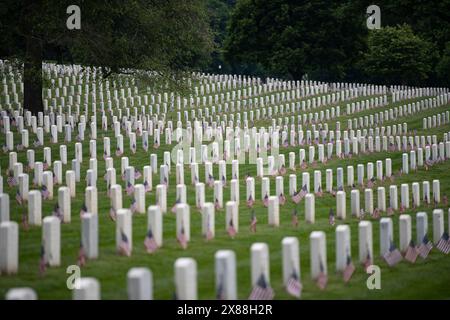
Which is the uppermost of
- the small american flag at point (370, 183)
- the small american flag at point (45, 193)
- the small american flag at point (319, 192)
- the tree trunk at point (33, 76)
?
the tree trunk at point (33, 76)

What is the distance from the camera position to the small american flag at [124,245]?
1064cm

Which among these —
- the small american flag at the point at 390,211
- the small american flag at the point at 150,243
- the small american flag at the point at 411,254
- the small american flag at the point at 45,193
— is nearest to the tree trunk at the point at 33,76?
the small american flag at the point at 45,193

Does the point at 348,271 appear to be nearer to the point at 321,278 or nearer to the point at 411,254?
the point at 321,278

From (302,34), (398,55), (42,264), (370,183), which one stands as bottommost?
(42,264)

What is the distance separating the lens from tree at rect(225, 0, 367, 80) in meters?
49.8

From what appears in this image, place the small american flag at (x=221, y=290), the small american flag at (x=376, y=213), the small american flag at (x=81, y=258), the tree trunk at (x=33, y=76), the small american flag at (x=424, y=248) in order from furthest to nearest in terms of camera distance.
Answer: the tree trunk at (x=33, y=76) < the small american flag at (x=376, y=213) < the small american flag at (x=424, y=248) < the small american flag at (x=81, y=258) < the small american flag at (x=221, y=290)

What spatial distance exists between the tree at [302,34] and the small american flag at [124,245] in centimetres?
3967

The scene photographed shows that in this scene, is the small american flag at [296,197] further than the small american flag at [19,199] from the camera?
Yes

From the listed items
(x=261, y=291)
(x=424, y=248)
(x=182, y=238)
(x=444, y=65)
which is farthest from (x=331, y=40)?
(x=261, y=291)

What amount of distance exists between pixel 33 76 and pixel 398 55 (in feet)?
97.0

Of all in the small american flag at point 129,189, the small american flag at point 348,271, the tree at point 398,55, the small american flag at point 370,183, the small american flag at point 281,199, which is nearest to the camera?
the small american flag at point 348,271

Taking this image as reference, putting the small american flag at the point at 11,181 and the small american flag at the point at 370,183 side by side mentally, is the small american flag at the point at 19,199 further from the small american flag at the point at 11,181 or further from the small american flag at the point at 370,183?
the small american flag at the point at 370,183

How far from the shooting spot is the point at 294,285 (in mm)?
9078
